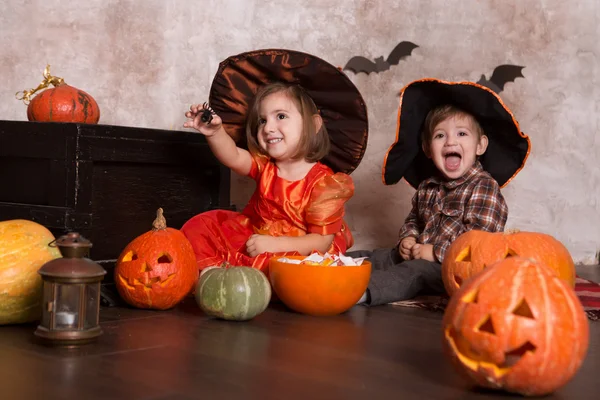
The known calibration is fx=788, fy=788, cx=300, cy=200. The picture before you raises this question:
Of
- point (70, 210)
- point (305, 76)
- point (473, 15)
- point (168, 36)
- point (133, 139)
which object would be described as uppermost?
point (473, 15)

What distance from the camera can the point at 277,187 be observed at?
2.89 metres

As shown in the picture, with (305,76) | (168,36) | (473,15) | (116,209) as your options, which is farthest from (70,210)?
(473,15)

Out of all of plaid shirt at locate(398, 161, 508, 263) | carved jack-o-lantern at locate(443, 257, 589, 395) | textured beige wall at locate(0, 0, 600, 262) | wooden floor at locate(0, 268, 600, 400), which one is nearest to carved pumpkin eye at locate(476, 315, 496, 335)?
carved jack-o-lantern at locate(443, 257, 589, 395)

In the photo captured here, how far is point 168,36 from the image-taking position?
3652mm

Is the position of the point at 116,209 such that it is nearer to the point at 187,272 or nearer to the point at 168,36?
the point at 187,272

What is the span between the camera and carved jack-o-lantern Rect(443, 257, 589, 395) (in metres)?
1.49

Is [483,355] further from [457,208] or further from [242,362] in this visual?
[457,208]

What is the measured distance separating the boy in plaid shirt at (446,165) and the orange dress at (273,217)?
27 centimetres

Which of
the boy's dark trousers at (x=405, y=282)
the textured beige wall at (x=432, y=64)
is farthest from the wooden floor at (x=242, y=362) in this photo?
the textured beige wall at (x=432, y=64)

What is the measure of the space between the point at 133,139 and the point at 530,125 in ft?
6.87

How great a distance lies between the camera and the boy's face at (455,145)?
9.67 feet

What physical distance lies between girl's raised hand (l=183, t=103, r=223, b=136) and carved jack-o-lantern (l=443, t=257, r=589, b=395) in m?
1.38

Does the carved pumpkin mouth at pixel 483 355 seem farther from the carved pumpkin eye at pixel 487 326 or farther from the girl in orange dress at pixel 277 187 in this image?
the girl in orange dress at pixel 277 187

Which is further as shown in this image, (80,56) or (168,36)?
(168,36)
